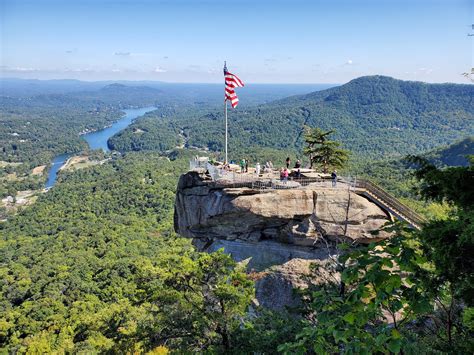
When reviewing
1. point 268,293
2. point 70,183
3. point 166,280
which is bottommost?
point 70,183

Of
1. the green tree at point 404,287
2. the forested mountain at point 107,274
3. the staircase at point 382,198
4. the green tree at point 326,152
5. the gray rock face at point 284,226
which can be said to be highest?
the green tree at point 404,287

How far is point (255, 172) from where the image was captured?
2072 cm

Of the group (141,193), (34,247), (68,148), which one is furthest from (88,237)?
(68,148)

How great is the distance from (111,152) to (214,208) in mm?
180004

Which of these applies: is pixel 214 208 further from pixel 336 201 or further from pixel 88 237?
pixel 88 237

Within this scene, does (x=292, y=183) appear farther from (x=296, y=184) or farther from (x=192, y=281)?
(x=192, y=281)

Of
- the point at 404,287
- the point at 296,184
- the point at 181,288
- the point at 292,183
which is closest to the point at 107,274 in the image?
the point at 292,183

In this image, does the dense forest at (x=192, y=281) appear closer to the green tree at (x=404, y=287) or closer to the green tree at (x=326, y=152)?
the green tree at (x=404, y=287)

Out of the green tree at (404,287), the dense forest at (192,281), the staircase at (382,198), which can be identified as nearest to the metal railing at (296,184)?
the staircase at (382,198)

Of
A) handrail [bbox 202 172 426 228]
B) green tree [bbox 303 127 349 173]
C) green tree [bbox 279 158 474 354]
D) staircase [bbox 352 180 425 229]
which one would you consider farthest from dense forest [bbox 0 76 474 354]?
green tree [bbox 303 127 349 173]

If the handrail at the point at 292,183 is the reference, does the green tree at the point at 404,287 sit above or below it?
above

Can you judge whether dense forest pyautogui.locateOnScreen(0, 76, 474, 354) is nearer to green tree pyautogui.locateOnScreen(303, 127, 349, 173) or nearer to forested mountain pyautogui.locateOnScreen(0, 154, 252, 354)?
forested mountain pyautogui.locateOnScreen(0, 154, 252, 354)

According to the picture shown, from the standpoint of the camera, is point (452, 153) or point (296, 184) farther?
point (452, 153)

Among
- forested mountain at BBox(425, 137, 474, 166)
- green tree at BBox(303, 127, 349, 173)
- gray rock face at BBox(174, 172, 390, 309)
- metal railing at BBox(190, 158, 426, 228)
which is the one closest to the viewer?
gray rock face at BBox(174, 172, 390, 309)
